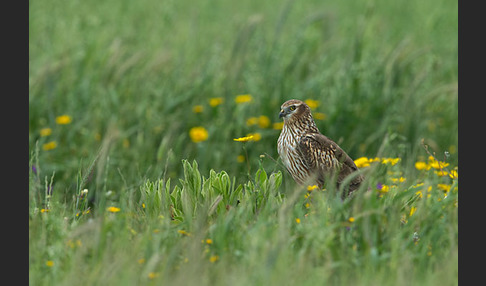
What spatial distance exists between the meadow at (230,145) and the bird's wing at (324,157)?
257mm

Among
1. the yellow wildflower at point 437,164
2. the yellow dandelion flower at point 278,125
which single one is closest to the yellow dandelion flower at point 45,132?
the yellow dandelion flower at point 278,125

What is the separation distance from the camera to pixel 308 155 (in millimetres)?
5758

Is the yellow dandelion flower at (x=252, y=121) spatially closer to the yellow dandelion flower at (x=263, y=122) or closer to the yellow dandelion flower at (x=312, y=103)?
the yellow dandelion flower at (x=263, y=122)

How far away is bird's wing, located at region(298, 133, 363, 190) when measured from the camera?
18.9ft

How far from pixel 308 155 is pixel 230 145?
2.34 meters

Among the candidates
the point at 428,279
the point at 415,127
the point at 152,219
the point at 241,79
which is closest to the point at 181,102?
the point at 241,79

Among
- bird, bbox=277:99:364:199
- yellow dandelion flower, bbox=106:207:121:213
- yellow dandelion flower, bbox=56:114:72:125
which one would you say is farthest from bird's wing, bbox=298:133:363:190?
yellow dandelion flower, bbox=56:114:72:125

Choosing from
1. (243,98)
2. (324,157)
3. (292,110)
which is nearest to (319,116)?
(243,98)

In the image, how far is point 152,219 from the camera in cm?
487

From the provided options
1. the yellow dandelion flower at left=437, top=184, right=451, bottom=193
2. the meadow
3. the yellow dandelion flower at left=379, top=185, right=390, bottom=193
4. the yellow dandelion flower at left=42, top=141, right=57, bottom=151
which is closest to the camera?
the meadow

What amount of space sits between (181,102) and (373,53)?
106 inches

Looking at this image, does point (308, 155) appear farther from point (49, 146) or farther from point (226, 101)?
point (49, 146)

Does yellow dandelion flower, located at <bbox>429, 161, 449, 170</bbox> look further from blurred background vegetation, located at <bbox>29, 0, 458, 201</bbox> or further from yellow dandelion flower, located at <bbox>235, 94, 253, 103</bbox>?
yellow dandelion flower, located at <bbox>235, 94, 253, 103</bbox>

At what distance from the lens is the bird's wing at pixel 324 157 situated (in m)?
5.75
